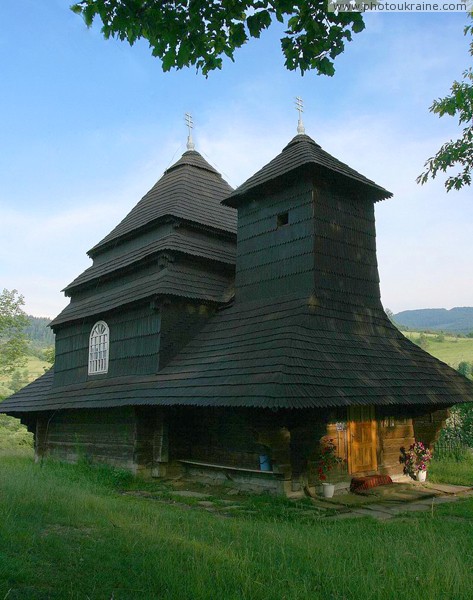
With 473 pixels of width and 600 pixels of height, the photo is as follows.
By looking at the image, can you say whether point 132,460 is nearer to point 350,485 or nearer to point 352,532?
point 350,485

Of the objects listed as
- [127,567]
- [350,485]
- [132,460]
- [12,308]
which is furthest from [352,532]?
[12,308]

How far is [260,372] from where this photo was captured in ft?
31.8

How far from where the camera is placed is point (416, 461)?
40.8 feet

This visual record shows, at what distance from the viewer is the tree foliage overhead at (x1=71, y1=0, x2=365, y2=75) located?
5.26 meters

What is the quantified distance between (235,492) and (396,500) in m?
3.15

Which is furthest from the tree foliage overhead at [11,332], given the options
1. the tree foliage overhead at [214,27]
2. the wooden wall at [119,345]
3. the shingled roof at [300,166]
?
the tree foliage overhead at [214,27]

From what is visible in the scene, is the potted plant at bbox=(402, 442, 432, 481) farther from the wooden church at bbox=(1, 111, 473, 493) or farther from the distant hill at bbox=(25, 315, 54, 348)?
the distant hill at bbox=(25, 315, 54, 348)

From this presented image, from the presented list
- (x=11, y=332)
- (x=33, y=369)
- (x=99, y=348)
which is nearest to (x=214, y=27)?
(x=99, y=348)

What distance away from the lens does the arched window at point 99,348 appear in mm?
15484

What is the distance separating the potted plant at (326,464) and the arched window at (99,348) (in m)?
7.21

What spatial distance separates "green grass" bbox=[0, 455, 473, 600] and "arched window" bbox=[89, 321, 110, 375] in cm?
777

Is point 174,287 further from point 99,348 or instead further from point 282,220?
point 99,348

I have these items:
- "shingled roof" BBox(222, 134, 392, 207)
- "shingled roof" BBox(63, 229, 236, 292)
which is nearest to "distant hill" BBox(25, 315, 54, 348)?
"shingled roof" BBox(63, 229, 236, 292)

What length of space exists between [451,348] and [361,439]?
49.3 m
